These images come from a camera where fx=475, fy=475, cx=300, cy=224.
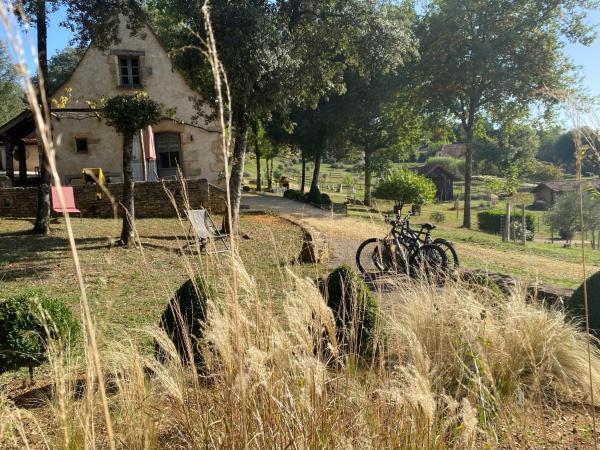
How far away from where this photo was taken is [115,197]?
15.5 m

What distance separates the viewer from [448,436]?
7.94ft

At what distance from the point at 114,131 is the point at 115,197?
3773 mm

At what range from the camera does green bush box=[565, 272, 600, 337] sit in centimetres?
459

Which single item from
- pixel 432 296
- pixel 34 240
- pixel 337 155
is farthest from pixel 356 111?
pixel 432 296

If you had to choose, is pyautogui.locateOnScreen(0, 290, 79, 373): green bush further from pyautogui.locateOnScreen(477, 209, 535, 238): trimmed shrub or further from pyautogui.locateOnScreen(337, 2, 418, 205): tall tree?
pyautogui.locateOnScreen(477, 209, 535, 238): trimmed shrub

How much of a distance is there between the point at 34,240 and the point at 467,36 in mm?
19684

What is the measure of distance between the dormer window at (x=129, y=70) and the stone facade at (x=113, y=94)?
10 centimetres

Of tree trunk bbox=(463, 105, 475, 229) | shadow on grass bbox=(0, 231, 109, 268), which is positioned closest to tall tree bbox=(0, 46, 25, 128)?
shadow on grass bbox=(0, 231, 109, 268)

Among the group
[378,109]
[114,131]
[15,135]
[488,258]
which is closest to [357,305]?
[488,258]

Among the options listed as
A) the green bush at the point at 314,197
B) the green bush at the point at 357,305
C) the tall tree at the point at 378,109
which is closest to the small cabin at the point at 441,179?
the tall tree at the point at 378,109

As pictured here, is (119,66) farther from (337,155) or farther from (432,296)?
(432,296)

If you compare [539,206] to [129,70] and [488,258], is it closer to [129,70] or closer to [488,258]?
[488,258]

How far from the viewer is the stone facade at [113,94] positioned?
17.7 meters

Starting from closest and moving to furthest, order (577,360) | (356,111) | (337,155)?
(577,360) < (356,111) < (337,155)
